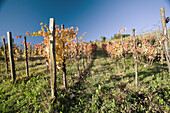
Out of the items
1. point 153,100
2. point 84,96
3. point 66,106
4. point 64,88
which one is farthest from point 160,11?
point 64,88

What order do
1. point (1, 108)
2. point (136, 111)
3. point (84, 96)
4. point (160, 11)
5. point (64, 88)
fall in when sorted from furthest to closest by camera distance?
point (64, 88) → point (84, 96) → point (136, 111) → point (1, 108) → point (160, 11)

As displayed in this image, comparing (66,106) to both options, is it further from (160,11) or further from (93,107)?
(160,11)

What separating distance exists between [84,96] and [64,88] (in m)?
1.44

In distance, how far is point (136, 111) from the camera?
3.68 meters

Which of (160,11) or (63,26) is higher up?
(63,26)

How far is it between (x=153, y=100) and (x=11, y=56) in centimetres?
914

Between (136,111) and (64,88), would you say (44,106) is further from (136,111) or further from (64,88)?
(136,111)

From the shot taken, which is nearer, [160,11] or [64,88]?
[160,11]

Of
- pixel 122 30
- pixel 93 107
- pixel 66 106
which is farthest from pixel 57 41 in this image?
pixel 122 30

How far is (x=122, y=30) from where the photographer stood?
526 centimetres

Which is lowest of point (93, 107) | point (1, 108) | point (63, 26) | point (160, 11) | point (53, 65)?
point (93, 107)

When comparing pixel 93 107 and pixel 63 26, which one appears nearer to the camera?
pixel 93 107

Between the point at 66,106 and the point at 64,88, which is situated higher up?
the point at 64,88

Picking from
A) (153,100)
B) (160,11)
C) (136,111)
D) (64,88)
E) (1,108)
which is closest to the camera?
(160,11)
